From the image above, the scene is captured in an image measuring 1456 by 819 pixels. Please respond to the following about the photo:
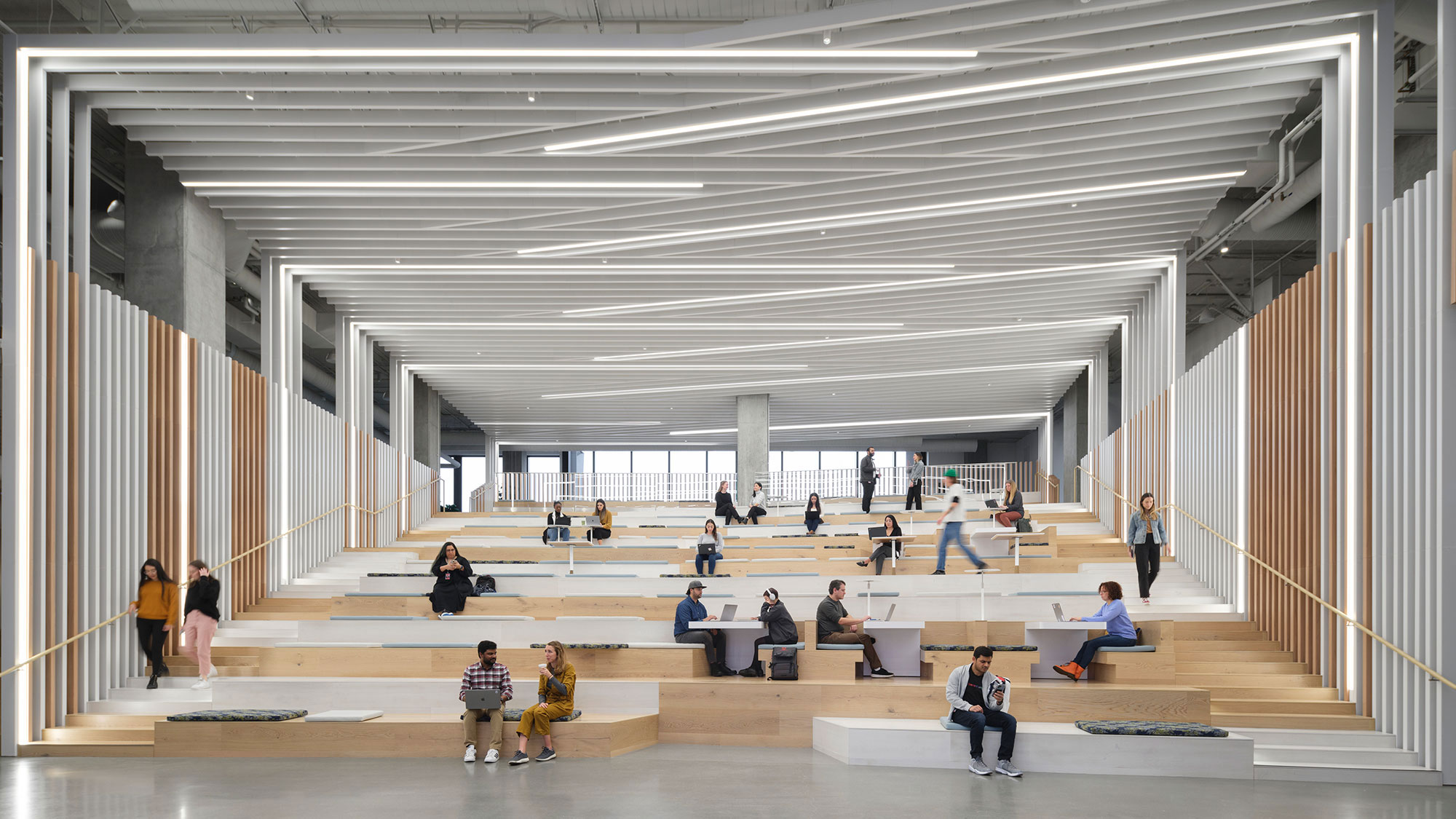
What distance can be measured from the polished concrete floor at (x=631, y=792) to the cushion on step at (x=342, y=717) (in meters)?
0.32

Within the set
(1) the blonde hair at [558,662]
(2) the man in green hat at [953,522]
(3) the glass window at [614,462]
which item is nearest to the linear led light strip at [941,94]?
(1) the blonde hair at [558,662]

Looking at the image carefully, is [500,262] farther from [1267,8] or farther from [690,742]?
[1267,8]

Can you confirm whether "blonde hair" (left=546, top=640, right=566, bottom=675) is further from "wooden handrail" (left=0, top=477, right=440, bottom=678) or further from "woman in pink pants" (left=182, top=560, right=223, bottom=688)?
"wooden handrail" (left=0, top=477, right=440, bottom=678)

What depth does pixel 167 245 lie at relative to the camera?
39.8 ft

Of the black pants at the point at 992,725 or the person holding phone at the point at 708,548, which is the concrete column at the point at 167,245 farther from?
the black pants at the point at 992,725

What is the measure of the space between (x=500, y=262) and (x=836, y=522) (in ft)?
27.1

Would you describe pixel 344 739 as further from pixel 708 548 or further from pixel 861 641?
pixel 708 548

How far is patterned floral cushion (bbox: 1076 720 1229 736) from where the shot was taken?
8.50 meters

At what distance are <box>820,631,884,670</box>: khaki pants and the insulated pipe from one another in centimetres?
603

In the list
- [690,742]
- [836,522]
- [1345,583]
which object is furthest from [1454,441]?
[836,522]

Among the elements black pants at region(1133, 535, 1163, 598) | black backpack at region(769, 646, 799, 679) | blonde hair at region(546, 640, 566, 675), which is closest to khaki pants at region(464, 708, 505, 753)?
blonde hair at region(546, 640, 566, 675)

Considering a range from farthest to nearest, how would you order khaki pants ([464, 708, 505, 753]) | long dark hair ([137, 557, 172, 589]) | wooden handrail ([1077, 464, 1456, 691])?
1. long dark hair ([137, 557, 172, 589])
2. khaki pants ([464, 708, 505, 753])
3. wooden handrail ([1077, 464, 1456, 691])

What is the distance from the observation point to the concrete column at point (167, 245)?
12.0 meters

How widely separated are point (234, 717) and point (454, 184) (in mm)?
5073
